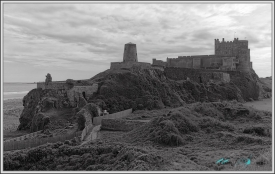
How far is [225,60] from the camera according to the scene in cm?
5331

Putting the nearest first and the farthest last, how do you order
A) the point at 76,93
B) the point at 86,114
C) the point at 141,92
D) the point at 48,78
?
the point at 86,114 < the point at 76,93 < the point at 48,78 < the point at 141,92

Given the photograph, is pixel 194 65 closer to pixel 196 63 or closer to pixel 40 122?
pixel 196 63

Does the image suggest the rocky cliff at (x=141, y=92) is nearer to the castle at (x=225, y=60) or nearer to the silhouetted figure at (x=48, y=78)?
the silhouetted figure at (x=48, y=78)

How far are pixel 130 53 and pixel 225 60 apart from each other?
2256 cm

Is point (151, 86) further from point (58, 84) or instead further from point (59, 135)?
point (59, 135)

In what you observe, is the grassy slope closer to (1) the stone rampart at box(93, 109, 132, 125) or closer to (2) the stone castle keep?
(1) the stone rampart at box(93, 109, 132, 125)

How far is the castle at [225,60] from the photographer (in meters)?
53.3

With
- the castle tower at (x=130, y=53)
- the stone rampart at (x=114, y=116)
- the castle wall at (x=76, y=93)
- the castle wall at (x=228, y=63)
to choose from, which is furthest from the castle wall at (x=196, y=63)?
the castle wall at (x=76, y=93)

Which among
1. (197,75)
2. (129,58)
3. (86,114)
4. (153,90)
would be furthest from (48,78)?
(197,75)

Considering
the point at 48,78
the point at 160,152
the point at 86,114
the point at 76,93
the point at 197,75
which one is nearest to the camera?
the point at 160,152

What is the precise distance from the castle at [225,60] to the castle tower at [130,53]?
11.2 metres

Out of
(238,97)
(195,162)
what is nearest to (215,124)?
(195,162)

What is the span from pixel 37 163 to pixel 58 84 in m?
16.7

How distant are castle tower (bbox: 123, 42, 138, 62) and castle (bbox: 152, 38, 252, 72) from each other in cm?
1123
